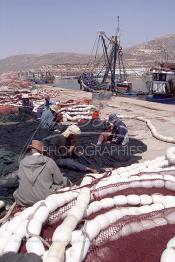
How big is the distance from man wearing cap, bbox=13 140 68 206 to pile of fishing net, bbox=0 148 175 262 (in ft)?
2.26

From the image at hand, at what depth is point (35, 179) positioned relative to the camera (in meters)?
4.97

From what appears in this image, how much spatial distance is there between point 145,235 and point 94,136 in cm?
647

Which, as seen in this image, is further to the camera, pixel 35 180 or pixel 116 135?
pixel 116 135

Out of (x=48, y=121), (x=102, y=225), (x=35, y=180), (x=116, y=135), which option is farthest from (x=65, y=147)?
(x=48, y=121)

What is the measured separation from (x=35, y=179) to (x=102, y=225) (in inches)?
62.6

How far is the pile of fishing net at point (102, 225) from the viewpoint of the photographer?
3.26 m

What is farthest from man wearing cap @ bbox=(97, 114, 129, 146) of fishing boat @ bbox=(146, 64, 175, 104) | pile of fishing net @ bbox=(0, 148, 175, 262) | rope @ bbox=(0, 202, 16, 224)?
fishing boat @ bbox=(146, 64, 175, 104)

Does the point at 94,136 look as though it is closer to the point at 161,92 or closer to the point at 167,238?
the point at 167,238

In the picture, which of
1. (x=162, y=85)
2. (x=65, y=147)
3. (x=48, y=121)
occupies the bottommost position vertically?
(x=162, y=85)

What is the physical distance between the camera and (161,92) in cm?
2608

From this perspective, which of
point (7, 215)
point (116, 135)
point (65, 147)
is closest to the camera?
point (7, 215)

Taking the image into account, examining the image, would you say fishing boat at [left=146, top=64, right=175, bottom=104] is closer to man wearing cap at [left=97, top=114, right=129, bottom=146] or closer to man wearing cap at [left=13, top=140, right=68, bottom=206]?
man wearing cap at [left=97, top=114, right=129, bottom=146]

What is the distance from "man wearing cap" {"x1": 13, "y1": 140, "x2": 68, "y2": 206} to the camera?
4938 millimetres

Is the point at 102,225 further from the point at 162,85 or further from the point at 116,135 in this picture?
the point at 162,85
